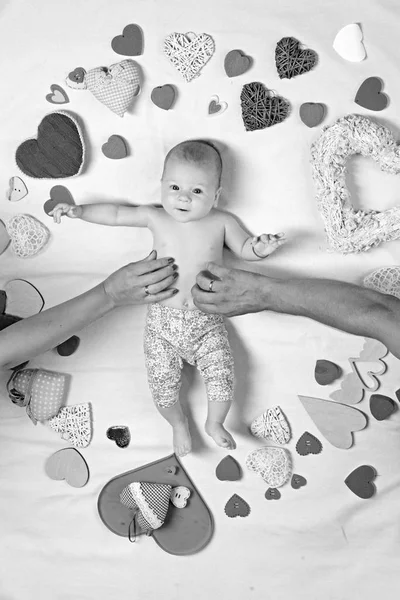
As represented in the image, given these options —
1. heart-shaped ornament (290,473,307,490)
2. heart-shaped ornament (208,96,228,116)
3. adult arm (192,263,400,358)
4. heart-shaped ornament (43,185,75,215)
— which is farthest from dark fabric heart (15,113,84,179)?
heart-shaped ornament (290,473,307,490)

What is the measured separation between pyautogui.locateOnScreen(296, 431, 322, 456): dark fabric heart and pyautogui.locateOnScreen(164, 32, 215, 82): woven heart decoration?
2.82 feet

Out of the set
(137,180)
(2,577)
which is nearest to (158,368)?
(137,180)

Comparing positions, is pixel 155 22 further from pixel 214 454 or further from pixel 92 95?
pixel 214 454

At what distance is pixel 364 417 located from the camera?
1532 mm

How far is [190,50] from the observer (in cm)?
143

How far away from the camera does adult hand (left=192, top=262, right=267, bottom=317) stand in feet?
4.54

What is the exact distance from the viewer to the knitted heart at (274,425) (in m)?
1.57

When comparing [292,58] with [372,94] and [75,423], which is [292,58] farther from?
[75,423]

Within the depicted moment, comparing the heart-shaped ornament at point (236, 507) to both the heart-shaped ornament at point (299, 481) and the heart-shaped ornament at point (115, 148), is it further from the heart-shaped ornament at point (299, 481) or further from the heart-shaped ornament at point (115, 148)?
the heart-shaped ornament at point (115, 148)

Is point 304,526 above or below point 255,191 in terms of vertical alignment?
below

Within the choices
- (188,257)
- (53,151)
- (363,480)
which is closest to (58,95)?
(53,151)

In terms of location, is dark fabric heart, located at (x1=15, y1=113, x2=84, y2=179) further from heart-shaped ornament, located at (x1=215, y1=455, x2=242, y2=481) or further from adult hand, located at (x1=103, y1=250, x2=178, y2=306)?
heart-shaped ornament, located at (x1=215, y1=455, x2=242, y2=481)

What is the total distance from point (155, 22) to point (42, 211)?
0.49 metres

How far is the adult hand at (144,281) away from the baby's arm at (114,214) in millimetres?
84
